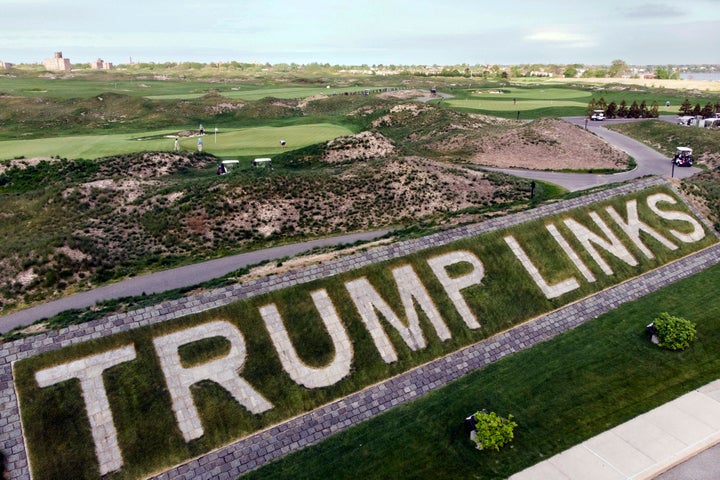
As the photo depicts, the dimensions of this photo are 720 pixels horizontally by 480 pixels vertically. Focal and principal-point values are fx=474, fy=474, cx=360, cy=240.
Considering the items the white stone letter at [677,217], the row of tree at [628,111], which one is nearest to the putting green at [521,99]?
the row of tree at [628,111]

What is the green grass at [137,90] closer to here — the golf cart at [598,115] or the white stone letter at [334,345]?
the golf cart at [598,115]

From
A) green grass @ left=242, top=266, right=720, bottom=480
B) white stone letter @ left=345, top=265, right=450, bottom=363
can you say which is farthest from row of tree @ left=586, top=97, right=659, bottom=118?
white stone letter @ left=345, top=265, right=450, bottom=363


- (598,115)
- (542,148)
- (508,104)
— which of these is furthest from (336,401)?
(508,104)

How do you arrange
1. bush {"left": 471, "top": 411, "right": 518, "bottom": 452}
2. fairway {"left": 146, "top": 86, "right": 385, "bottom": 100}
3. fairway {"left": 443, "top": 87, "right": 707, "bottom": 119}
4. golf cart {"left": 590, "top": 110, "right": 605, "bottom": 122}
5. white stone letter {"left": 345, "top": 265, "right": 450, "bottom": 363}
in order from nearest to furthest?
bush {"left": 471, "top": 411, "right": 518, "bottom": 452}, white stone letter {"left": 345, "top": 265, "right": 450, "bottom": 363}, golf cart {"left": 590, "top": 110, "right": 605, "bottom": 122}, fairway {"left": 443, "top": 87, "right": 707, "bottom": 119}, fairway {"left": 146, "top": 86, "right": 385, "bottom": 100}

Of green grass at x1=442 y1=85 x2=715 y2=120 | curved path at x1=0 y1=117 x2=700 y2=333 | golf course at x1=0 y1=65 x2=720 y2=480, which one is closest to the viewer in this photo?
golf course at x1=0 y1=65 x2=720 y2=480

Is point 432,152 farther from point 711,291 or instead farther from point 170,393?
point 170,393

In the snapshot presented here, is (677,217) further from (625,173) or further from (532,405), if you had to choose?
(532,405)

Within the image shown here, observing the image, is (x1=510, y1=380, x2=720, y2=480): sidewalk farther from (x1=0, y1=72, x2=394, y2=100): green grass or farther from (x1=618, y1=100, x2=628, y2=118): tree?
(x1=0, y1=72, x2=394, y2=100): green grass
